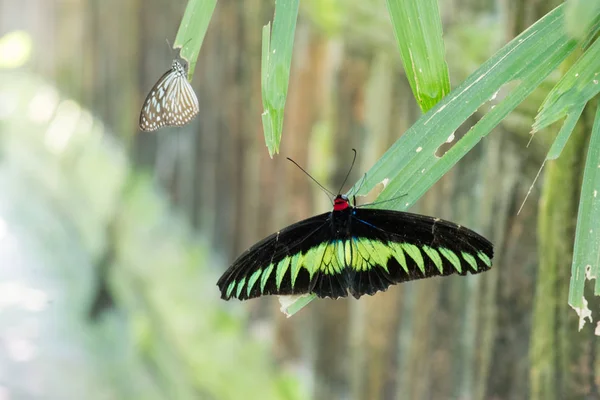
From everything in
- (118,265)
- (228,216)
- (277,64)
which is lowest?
(277,64)

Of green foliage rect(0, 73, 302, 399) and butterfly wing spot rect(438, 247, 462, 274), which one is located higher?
green foliage rect(0, 73, 302, 399)

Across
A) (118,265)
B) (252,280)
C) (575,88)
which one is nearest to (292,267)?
(252,280)

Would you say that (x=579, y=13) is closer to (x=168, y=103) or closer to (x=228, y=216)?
(x=168, y=103)

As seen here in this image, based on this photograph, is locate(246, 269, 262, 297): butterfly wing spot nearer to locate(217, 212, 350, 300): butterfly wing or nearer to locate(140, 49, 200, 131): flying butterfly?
locate(217, 212, 350, 300): butterfly wing

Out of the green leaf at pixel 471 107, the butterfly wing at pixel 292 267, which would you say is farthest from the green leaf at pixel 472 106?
the butterfly wing at pixel 292 267

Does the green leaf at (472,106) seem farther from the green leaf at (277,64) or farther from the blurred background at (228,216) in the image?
the blurred background at (228,216)

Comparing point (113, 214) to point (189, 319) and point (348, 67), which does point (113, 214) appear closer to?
point (189, 319)

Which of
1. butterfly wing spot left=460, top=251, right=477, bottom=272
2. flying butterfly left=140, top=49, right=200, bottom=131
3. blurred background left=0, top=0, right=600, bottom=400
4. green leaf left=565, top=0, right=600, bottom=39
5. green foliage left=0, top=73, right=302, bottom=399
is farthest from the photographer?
green foliage left=0, top=73, right=302, bottom=399

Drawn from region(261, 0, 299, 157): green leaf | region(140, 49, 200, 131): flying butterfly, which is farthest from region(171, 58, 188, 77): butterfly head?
region(261, 0, 299, 157): green leaf
